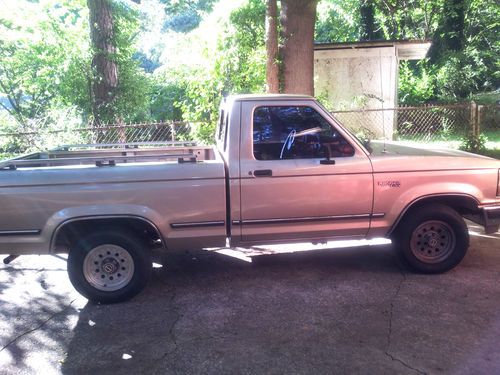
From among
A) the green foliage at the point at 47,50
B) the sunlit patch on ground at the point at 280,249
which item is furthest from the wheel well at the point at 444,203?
the green foliage at the point at 47,50

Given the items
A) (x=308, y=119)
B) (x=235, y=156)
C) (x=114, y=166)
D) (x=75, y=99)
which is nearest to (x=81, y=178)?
(x=114, y=166)

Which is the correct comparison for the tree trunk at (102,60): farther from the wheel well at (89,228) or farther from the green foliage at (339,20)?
the green foliage at (339,20)

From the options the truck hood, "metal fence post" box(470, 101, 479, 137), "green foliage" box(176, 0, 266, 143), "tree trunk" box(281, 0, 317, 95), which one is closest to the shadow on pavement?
the truck hood

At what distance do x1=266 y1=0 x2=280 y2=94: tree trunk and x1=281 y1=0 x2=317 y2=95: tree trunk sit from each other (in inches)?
5.8

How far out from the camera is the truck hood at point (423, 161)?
497cm

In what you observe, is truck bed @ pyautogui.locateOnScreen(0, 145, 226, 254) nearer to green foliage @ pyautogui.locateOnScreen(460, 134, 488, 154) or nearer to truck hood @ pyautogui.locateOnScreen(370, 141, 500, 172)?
truck hood @ pyautogui.locateOnScreen(370, 141, 500, 172)

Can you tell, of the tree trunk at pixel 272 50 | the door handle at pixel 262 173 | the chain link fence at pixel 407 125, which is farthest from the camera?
the chain link fence at pixel 407 125

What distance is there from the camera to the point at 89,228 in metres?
4.72

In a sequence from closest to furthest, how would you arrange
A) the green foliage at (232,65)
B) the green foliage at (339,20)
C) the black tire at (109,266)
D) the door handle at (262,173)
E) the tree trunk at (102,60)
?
1. the black tire at (109,266)
2. the door handle at (262,173)
3. the green foliage at (232,65)
4. the tree trunk at (102,60)
5. the green foliage at (339,20)

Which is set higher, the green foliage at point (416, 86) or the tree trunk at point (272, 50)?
the green foliage at point (416, 86)

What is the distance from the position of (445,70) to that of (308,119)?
21954 millimetres

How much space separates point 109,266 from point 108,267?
2cm

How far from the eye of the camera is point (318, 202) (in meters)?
4.89

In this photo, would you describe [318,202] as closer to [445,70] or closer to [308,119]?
[308,119]
